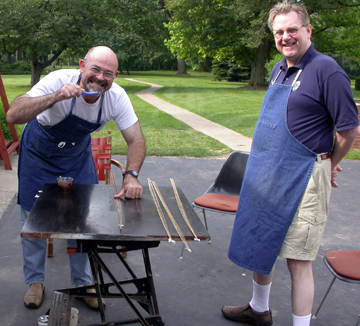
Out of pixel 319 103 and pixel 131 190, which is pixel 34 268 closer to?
pixel 131 190

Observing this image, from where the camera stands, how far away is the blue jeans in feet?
9.91

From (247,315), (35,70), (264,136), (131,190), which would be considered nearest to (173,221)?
(131,190)

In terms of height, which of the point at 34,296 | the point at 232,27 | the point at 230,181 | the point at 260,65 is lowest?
the point at 34,296

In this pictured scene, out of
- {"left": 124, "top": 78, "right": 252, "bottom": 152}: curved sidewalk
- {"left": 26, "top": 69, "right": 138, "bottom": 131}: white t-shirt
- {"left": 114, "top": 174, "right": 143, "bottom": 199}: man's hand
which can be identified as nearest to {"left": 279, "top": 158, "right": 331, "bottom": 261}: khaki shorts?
{"left": 114, "top": 174, "right": 143, "bottom": 199}: man's hand

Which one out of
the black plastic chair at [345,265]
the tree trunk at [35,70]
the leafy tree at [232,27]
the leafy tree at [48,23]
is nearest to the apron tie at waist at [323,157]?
the black plastic chair at [345,265]

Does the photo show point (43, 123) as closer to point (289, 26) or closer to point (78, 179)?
point (78, 179)

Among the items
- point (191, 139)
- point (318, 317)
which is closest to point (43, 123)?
point (318, 317)

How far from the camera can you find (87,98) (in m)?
2.78

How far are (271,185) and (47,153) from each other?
1.49 metres

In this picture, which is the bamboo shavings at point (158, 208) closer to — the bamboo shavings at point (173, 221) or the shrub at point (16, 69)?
the bamboo shavings at point (173, 221)

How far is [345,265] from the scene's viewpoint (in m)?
2.69

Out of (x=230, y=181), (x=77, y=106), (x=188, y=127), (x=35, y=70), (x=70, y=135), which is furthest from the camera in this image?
(x=35, y=70)

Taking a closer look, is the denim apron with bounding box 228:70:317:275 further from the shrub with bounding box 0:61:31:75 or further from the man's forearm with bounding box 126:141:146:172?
the shrub with bounding box 0:61:31:75

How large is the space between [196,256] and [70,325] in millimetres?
1558
